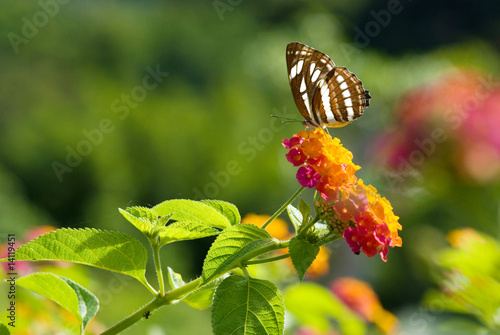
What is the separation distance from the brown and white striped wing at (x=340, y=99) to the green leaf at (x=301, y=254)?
38 centimetres

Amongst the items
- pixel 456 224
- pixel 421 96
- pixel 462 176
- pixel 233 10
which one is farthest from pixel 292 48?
pixel 233 10

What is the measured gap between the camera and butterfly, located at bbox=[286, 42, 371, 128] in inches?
36.3

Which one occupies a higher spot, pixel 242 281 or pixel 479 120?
pixel 242 281

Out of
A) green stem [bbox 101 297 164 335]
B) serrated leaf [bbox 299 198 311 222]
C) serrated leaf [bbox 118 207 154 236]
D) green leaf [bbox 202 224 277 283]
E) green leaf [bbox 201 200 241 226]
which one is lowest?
green stem [bbox 101 297 164 335]

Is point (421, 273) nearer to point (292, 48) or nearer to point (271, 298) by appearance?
point (292, 48)

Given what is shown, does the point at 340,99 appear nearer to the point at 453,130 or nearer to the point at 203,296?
the point at 203,296

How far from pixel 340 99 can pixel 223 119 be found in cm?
476

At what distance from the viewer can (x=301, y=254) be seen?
59cm

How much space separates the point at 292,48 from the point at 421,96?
4.50ft

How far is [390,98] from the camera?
4609mm
